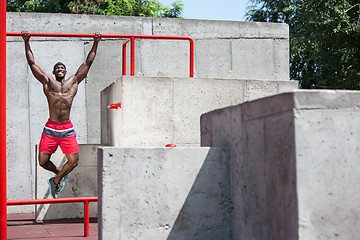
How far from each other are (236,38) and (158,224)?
22.6 feet

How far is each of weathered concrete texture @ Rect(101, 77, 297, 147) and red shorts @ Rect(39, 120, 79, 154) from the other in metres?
0.79

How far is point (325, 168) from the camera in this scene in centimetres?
338

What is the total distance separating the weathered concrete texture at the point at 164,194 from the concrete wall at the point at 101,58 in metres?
5.81

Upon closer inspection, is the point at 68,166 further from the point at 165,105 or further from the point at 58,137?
the point at 165,105

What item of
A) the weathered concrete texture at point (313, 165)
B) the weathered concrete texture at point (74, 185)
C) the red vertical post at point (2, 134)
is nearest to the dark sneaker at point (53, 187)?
the weathered concrete texture at point (74, 185)

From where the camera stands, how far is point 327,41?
19.7 metres

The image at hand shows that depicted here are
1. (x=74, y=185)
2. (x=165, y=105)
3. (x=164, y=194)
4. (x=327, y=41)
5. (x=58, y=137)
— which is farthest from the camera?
(x=327, y=41)

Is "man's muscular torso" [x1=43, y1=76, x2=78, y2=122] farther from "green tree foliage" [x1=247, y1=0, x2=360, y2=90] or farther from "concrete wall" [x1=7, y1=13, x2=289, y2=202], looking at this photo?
"green tree foliage" [x1=247, y1=0, x2=360, y2=90]

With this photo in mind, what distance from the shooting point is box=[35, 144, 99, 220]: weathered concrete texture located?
880 centimetres

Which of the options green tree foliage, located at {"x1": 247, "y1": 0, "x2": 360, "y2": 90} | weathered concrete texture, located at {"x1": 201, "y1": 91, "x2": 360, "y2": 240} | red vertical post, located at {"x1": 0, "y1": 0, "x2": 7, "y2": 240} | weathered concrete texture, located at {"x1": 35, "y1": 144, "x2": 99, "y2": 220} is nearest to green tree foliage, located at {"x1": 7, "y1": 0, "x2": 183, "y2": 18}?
green tree foliage, located at {"x1": 247, "y1": 0, "x2": 360, "y2": 90}

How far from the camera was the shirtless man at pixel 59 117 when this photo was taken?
315 inches

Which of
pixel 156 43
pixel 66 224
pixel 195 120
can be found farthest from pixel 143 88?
pixel 156 43

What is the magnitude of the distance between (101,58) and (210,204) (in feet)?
20.6

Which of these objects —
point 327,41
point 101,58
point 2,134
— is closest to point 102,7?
point 327,41
